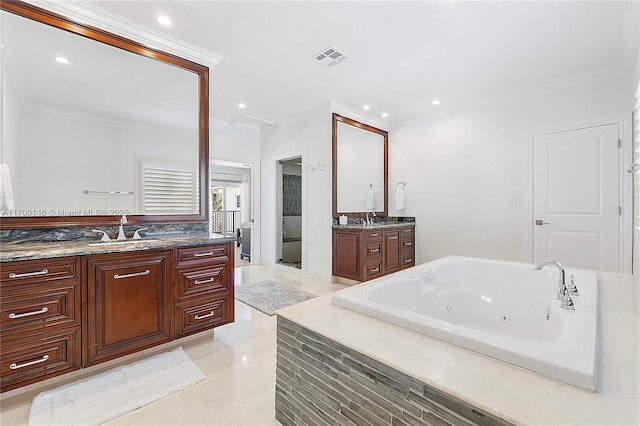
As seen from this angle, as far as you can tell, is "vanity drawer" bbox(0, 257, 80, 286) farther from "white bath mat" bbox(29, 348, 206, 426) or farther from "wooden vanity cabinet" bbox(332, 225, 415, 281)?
"wooden vanity cabinet" bbox(332, 225, 415, 281)

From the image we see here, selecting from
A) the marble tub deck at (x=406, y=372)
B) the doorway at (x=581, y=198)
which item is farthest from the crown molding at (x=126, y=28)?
the doorway at (x=581, y=198)

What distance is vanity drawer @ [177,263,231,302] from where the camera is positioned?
214cm

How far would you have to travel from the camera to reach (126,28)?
86.9 inches

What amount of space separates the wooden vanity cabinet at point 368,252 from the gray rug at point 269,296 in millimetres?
668

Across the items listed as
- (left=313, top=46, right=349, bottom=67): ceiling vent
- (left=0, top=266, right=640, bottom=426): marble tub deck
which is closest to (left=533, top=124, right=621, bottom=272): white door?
(left=0, top=266, right=640, bottom=426): marble tub deck

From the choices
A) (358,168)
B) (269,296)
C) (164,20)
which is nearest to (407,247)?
(358,168)

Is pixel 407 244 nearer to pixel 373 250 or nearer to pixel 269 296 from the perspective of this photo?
pixel 373 250

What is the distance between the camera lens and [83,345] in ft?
5.64

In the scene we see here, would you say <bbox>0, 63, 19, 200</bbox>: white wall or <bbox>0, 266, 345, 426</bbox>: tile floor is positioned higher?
<bbox>0, 63, 19, 200</bbox>: white wall

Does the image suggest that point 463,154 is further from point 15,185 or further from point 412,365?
point 15,185

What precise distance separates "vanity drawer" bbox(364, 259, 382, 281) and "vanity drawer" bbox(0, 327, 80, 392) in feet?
9.61

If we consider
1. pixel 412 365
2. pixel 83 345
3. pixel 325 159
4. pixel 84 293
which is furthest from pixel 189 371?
pixel 325 159

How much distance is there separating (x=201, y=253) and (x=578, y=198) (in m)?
3.92

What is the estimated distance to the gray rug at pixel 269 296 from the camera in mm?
3174
